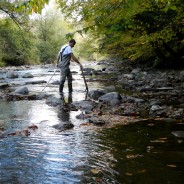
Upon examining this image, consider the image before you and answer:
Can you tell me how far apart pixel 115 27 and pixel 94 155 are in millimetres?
10484

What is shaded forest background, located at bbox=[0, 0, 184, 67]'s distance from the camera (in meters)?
6.10

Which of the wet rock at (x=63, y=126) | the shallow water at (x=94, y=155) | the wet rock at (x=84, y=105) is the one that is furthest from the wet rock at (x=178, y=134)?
the wet rock at (x=84, y=105)

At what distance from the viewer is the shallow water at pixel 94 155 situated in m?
Answer: 3.85

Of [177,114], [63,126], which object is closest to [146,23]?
[177,114]

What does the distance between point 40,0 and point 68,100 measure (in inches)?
273

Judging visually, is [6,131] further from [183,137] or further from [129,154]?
[183,137]

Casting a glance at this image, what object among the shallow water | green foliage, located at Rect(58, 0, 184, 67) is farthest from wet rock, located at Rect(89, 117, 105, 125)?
green foliage, located at Rect(58, 0, 184, 67)

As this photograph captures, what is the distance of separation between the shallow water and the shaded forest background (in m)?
1.88

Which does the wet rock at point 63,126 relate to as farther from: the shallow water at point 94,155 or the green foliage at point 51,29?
the green foliage at point 51,29

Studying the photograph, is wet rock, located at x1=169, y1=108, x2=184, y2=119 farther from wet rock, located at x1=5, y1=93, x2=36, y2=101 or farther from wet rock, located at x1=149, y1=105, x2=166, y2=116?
wet rock, located at x1=5, y1=93, x2=36, y2=101

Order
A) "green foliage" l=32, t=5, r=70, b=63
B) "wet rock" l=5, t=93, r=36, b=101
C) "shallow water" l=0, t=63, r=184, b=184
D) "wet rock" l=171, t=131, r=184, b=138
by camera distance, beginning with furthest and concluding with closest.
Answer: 1. "green foliage" l=32, t=5, r=70, b=63
2. "wet rock" l=5, t=93, r=36, b=101
3. "wet rock" l=171, t=131, r=184, b=138
4. "shallow water" l=0, t=63, r=184, b=184

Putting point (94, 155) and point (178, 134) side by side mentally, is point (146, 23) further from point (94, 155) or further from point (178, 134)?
point (94, 155)

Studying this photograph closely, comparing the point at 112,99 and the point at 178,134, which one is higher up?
the point at 112,99

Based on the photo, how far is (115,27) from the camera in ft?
46.9
